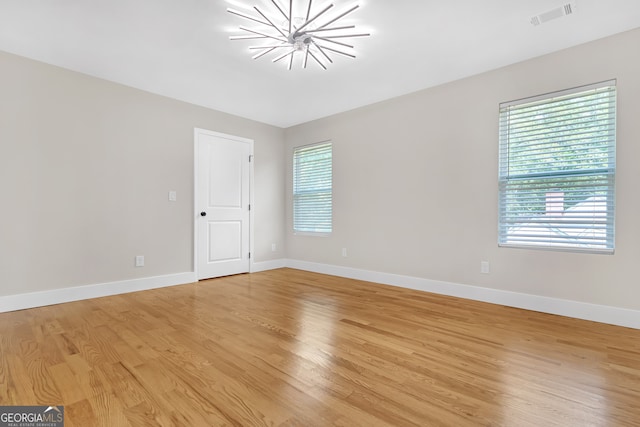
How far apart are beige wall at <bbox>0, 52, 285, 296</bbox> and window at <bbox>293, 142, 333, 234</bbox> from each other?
159 centimetres

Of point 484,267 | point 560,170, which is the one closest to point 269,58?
point 560,170

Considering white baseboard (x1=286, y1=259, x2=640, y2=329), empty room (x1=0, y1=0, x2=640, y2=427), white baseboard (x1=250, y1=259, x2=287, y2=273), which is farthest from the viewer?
white baseboard (x1=250, y1=259, x2=287, y2=273)

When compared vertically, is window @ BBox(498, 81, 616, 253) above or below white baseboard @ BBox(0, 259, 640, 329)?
above

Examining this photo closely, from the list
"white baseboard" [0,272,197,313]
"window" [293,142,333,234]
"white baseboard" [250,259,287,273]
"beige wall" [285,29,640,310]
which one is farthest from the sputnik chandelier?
"white baseboard" [250,259,287,273]

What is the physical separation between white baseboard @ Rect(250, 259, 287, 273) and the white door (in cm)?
13

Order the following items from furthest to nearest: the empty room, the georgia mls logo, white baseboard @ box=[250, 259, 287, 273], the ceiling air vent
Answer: white baseboard @ box=[250, 259, 287, 273]
the ceiling air vent
the empty room
the georgia mls logo

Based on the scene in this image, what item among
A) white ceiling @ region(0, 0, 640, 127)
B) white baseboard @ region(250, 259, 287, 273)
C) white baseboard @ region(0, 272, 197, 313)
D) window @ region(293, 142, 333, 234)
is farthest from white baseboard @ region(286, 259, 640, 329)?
white baseboard @ region(0, 272, 197, 313)

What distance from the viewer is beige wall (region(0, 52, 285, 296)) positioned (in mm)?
2877

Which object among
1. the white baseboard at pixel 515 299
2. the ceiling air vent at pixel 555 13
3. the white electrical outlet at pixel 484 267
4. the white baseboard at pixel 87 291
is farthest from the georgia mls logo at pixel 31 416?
the ceiling air vent at pixel 555 13

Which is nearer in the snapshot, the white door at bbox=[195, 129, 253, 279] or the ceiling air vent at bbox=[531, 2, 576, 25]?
the ceiling air vent at bbox=[531, 2, 576, 25]

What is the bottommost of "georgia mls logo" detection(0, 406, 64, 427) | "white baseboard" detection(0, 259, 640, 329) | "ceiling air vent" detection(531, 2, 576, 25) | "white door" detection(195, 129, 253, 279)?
"georgia mls logo" detection(0, 406, 64, 427)

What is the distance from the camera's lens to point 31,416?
1.36 meters

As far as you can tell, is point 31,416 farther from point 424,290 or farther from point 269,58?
point 424,290

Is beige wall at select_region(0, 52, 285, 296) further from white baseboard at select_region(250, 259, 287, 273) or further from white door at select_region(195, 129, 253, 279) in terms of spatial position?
white baseboard at select_region(250, 259, 287, 273)
